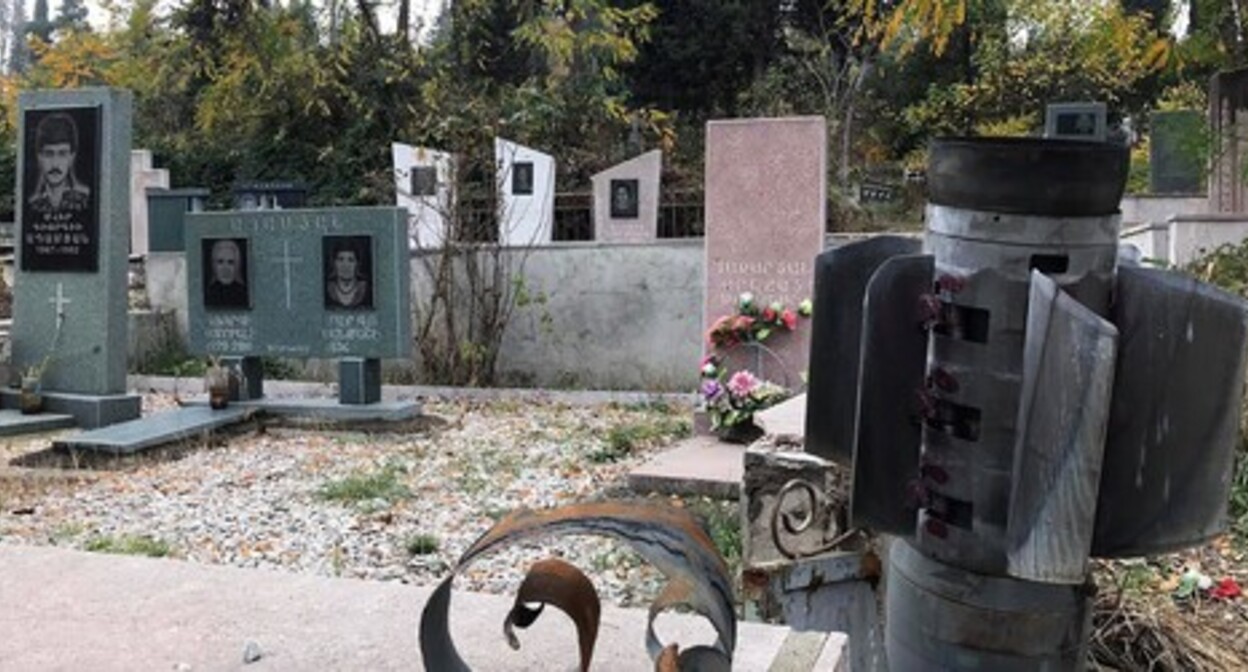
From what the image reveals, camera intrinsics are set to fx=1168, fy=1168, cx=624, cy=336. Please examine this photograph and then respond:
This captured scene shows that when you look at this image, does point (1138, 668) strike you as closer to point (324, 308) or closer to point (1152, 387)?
point (1152, 387)

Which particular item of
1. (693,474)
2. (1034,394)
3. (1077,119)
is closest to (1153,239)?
(1077,119)

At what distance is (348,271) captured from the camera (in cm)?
808

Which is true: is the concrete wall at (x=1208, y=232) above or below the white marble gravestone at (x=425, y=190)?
below

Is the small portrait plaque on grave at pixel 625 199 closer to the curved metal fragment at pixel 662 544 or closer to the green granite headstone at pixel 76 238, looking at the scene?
the green granite headstone at pixel 76 238

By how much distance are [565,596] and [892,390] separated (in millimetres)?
588

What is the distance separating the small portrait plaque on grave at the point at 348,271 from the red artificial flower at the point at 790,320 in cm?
286

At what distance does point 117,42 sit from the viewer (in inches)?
928

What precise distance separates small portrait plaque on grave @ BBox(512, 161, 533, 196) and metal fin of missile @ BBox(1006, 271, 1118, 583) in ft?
39.1

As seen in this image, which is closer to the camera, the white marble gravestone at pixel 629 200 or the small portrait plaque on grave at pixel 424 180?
Result: the small portrait plaque on grave at pixel 424 180

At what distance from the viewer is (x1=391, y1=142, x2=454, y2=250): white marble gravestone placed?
1070 cm

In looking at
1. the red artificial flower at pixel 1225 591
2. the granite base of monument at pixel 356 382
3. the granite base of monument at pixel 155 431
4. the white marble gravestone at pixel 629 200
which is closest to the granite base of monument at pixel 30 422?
the granite base of monument at pixel 155 431

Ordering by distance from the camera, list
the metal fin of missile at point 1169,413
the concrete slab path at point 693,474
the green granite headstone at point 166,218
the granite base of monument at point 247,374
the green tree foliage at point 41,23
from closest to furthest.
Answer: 1. the metal fin of missile at point 1169,413
2. the concrete slab path at point 693,474
3. the granite base of monument at point 247,374
4. the green granite headstone at point 166,218
5. the green tree foliage at point 41,23

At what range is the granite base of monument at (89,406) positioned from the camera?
7.76 meters

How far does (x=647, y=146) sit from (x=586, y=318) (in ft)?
27.5
